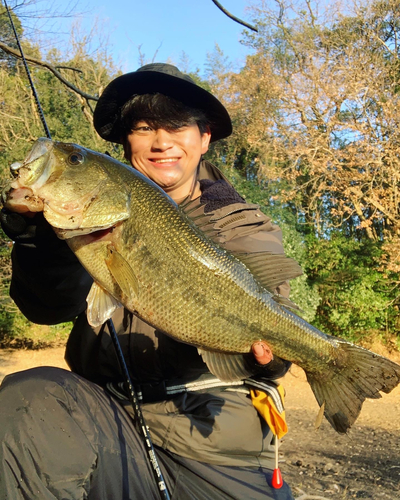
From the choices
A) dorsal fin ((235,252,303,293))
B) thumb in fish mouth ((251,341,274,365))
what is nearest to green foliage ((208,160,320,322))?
dorsal fin ((235,252,303,293))

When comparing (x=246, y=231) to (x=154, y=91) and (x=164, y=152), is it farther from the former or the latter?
(x=154, y=91)

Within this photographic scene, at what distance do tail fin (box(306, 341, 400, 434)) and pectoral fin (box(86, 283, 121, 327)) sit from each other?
106 centimetres

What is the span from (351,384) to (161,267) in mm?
1124

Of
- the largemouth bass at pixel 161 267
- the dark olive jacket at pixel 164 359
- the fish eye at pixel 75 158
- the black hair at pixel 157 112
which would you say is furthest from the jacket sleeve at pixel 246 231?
the fish eye at pixel 75 158

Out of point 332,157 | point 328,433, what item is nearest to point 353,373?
point 328,433

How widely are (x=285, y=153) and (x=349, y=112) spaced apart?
2.30m

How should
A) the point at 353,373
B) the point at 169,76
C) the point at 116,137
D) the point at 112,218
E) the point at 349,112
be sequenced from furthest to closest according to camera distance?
the point at 349,112
the point at 116,137
the point at 169,76
the point at 353,373
the point at 112,218

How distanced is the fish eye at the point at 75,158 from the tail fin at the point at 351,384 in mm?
1530

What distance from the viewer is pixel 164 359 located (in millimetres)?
2686

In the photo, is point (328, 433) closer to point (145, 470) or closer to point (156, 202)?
point (145, 470)

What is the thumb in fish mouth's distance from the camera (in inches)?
87.9

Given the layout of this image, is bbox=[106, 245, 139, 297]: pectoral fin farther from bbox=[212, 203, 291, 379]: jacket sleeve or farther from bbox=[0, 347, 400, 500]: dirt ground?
bbox=[0, 347, 400, 500]: dirt ground

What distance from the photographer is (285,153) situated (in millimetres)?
15352

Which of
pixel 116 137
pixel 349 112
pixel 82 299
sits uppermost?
pixel 349 112
